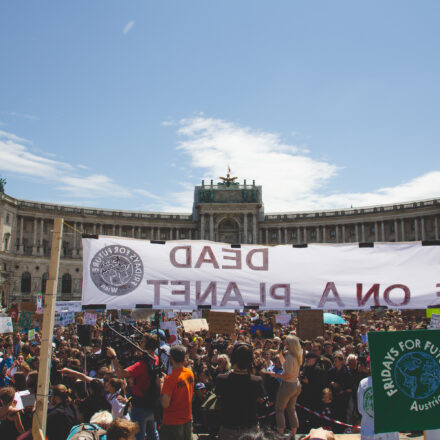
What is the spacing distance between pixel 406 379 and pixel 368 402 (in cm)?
134

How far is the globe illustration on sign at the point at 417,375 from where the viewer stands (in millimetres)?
5180

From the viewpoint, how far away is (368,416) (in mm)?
6148

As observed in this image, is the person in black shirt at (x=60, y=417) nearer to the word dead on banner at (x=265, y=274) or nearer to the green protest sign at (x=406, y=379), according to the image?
the word dead on banner at (x=265, y=274)

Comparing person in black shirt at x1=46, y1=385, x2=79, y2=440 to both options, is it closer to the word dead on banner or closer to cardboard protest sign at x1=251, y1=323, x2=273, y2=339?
the word dead on banner

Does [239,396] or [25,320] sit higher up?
[25,320]

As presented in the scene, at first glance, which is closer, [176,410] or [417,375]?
[417,375]

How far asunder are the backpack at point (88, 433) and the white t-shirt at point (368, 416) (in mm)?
3305

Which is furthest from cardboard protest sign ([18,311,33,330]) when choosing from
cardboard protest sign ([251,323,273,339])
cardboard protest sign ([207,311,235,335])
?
cardboard protest sign ([207,311,235,335])

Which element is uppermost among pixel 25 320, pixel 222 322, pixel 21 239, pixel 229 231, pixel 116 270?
pixel 229 231

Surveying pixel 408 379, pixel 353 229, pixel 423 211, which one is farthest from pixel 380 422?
pixel 353 229

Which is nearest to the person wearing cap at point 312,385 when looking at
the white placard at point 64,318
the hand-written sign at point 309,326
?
the hand-written sign at point 309,326

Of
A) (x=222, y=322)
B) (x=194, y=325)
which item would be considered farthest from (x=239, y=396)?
(x=194, y=325)

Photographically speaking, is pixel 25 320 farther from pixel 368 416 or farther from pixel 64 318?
pixel 368 416

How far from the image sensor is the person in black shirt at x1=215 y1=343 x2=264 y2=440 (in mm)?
6125
